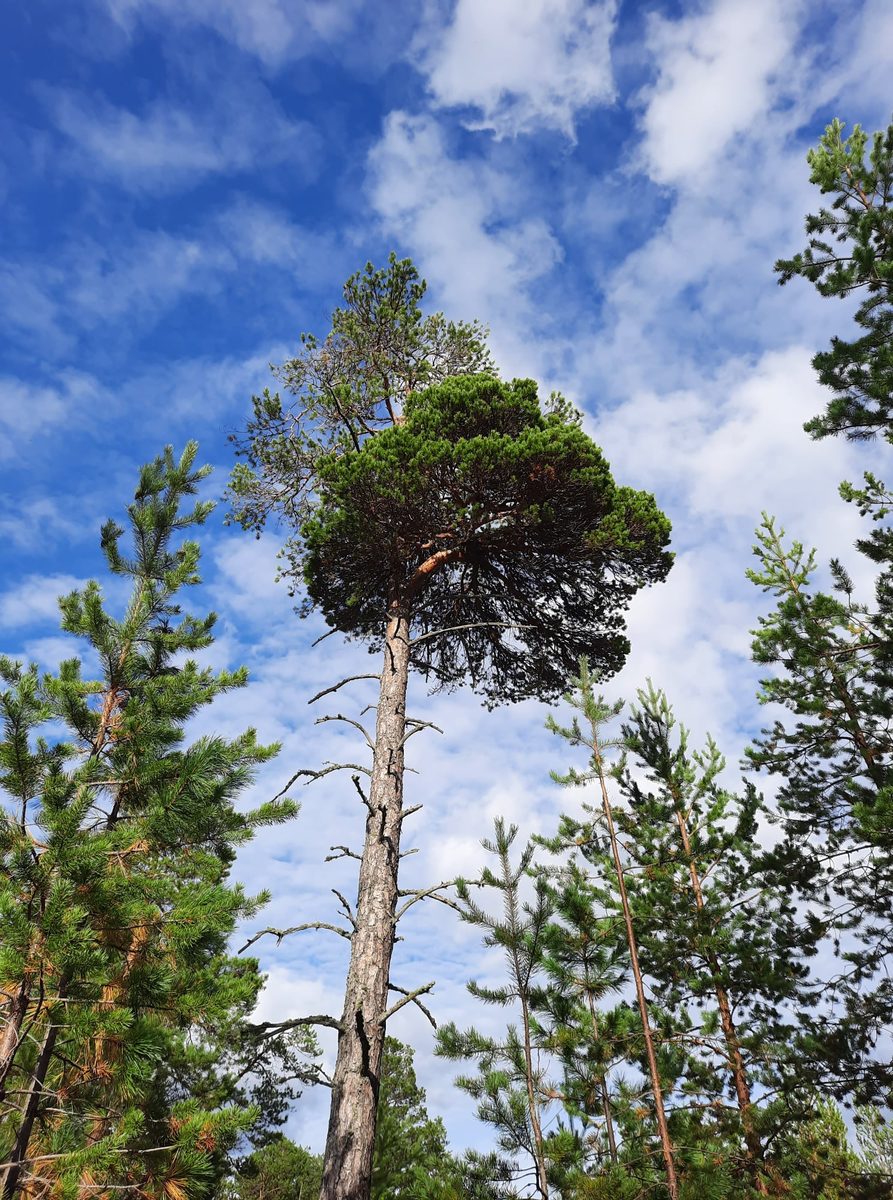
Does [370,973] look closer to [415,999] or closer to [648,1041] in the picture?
[415,999]

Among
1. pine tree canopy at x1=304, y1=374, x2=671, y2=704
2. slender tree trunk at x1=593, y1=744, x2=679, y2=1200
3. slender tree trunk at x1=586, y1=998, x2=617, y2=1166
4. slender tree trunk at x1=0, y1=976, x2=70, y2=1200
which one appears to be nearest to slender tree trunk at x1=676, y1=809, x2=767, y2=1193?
slender tree trunk at x1=586, y1=998, x2=617, y2=1166

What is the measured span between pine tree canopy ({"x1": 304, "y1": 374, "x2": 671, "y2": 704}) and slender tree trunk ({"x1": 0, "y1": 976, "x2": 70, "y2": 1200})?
183 inches

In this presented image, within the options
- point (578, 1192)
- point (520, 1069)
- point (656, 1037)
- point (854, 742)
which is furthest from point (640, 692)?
point (578, 1192)

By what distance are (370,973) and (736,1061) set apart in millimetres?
7052

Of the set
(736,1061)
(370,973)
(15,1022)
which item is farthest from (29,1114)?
(736,1061)

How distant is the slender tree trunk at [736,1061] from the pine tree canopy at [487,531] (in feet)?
15.0

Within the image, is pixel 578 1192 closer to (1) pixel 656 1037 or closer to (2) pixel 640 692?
(1) pixel 656 1037

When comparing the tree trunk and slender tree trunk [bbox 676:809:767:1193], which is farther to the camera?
slender tree trunk [bbox 676:809:767:1193]

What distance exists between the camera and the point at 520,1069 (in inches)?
286

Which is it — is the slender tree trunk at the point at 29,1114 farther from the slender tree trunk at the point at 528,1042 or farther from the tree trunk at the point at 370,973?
the slender tree trunk at the point at 528,1042

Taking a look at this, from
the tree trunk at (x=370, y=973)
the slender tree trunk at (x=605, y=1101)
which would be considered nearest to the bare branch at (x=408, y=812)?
the tree trunk at (x=370, y=973)

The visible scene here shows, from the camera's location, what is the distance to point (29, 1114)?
4.03 metres

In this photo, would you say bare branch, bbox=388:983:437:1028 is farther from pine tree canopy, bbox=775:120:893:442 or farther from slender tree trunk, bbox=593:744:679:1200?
pine tree canopy, bbox=775:120:893:442

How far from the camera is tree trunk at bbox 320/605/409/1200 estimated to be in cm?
493
